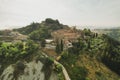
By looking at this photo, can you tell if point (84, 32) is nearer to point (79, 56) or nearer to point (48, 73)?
point (79, 56)

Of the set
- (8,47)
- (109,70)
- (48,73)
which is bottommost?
(109,70)

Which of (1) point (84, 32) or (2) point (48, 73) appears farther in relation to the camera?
(1) point (84, 32)

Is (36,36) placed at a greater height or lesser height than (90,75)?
greater

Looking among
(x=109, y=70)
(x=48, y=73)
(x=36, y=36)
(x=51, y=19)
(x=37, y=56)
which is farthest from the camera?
(x=51, y=19)

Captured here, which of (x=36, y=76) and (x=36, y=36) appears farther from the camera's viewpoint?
(x=36, y=36)

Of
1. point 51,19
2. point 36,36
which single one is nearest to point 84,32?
point 36,36

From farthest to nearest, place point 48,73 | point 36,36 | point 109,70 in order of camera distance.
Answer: point 36,36 < point 109,70 < point 48,73

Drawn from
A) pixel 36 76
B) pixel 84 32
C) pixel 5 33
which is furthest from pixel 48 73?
pixel 5 33

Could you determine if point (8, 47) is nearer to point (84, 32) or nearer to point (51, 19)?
point (84, 32)

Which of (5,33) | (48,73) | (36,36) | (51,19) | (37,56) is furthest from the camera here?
(51,19)
